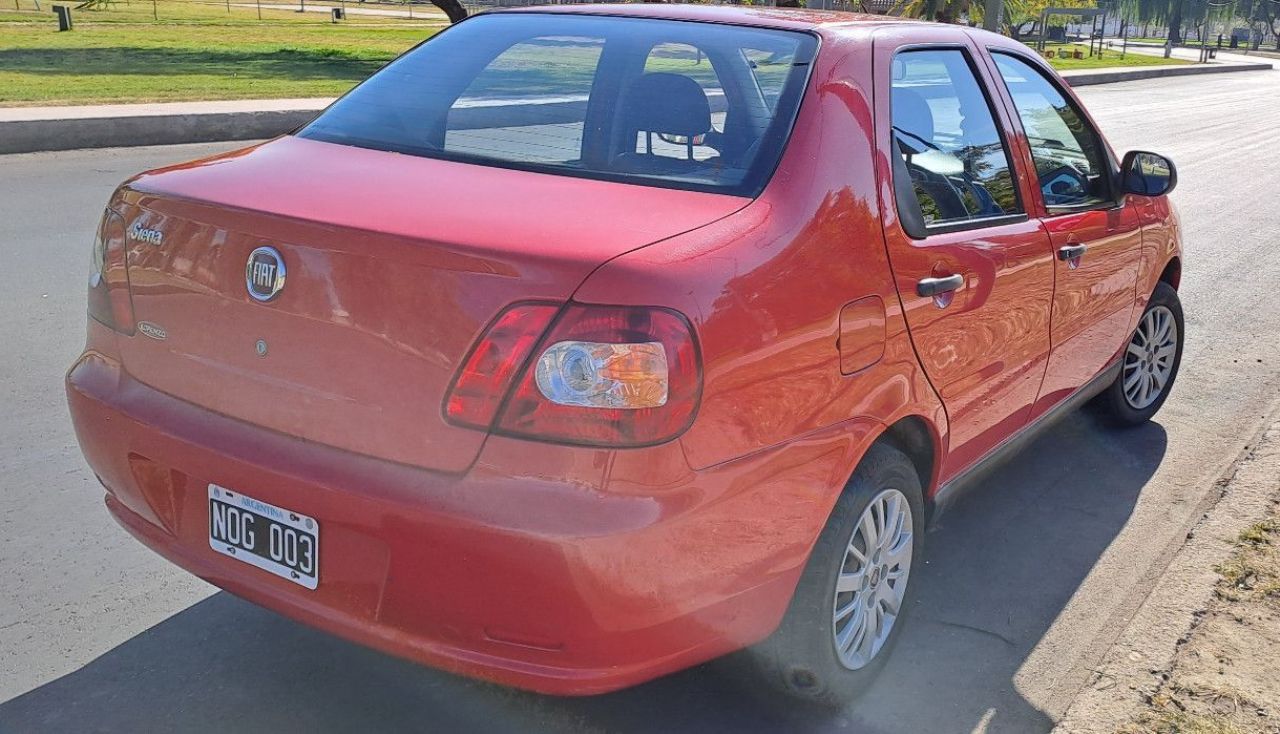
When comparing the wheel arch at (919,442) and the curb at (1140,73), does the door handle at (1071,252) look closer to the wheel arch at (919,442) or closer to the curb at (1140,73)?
the wheel arch at (919,442)

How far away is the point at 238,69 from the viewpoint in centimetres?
1991

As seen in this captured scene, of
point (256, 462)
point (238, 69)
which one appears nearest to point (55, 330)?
point (256, 462)

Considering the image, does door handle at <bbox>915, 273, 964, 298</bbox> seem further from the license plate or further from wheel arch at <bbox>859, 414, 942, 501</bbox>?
the license plate

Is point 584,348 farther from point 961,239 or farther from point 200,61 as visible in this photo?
point 200,61

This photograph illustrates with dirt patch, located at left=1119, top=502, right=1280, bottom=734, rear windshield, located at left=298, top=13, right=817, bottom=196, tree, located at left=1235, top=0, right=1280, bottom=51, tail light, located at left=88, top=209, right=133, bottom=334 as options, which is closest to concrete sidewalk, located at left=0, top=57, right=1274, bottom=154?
rear windshield, located at left=298, top=13, right=817, bottom=196

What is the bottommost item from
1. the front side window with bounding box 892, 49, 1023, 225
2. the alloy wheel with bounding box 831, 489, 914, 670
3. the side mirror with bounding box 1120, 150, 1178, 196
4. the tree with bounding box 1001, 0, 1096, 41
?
the alloy wheel with bounding box 831, 489, 914, 670

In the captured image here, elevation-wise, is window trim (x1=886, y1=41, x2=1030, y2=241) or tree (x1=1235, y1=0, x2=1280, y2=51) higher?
tree (x1=1235, y1=0, x2=1280, y2=51)

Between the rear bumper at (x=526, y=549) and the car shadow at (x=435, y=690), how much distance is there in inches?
17.4

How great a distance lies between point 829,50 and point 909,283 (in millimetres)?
634

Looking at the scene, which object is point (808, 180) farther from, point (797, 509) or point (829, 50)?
point (797, 509)

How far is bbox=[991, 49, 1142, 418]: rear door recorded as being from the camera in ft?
13.0

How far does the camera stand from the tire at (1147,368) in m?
5.16

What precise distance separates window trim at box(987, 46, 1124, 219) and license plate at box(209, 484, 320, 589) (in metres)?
2.49

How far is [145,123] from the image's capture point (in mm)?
12656
